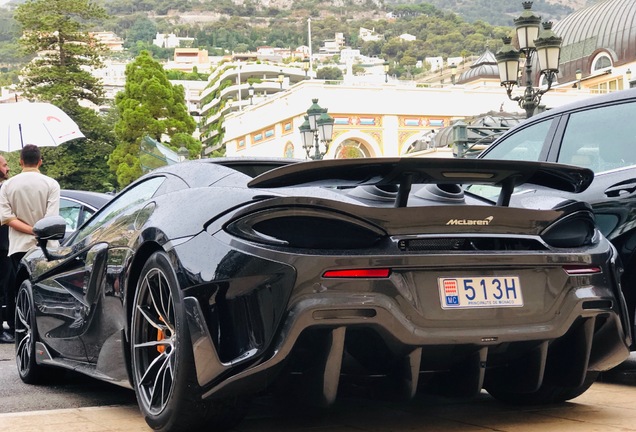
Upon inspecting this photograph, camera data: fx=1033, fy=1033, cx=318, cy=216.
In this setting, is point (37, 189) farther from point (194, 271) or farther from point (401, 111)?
point (401, 111)

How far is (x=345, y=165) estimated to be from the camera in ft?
12.2

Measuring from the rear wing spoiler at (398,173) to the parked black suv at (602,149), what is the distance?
96 centimetres

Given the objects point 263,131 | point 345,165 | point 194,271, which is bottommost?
point 263,131

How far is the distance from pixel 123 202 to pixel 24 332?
1.46m

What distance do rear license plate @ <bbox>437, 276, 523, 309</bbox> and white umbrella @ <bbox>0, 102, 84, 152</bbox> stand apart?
9.39 meters

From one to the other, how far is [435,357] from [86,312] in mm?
1811

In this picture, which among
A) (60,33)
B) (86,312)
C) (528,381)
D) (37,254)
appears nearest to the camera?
(528,381)

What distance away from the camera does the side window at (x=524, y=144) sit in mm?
6070

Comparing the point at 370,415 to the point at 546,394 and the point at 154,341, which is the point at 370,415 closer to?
the point at 546,394

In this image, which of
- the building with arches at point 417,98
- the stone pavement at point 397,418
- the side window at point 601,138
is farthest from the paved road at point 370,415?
the building with arches at point 417,98

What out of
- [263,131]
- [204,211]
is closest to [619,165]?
[204,211]

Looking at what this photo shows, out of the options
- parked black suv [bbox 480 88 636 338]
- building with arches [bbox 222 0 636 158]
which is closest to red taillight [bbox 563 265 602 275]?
parked black suv [bbox 480 88 636 338]

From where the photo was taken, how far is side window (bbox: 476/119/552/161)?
6070 millimetres

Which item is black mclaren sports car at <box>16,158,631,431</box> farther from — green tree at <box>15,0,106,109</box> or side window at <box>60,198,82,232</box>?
green tree at <box>15,0,106,109</box>
